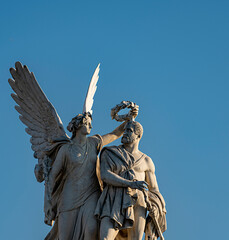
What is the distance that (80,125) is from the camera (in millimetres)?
17172

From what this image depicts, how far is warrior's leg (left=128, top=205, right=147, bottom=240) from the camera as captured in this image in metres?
16.3

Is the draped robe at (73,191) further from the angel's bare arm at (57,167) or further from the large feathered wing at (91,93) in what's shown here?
the large feathered wing at (91,93)

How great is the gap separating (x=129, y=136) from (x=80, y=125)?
114cm

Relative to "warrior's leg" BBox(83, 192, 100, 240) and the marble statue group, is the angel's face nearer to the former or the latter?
the marble statue group

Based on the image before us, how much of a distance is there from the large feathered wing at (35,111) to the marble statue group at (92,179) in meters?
0.02

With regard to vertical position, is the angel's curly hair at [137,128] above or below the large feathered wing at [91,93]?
below

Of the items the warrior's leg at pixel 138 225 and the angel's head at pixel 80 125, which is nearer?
the warrior's leg at pixel 138 225

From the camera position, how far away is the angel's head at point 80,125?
17.2 meters

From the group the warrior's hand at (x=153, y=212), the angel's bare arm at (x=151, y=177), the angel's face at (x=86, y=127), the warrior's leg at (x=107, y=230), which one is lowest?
the warrior's leg at (x=107, y=230)

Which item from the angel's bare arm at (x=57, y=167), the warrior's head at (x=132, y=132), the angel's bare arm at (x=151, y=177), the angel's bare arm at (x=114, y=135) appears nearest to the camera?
the angel's bare arm at (x=57, y=167)

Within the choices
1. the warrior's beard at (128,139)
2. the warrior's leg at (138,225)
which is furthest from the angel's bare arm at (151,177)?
the warrior's leg at (138,225)

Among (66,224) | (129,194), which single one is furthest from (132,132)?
(66,224)

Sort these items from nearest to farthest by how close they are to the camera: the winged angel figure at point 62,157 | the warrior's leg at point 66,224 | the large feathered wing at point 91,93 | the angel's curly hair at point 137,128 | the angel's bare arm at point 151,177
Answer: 1. the warrior's leg at point 66,224
2. the winged angel figure at point 62,157
3. the angel's bare arm at point 151,177
4. the angel's curly hair at point 137,128
5. the large feathered wing at point 91,93

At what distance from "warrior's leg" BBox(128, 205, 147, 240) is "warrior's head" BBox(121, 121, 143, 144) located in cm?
158
